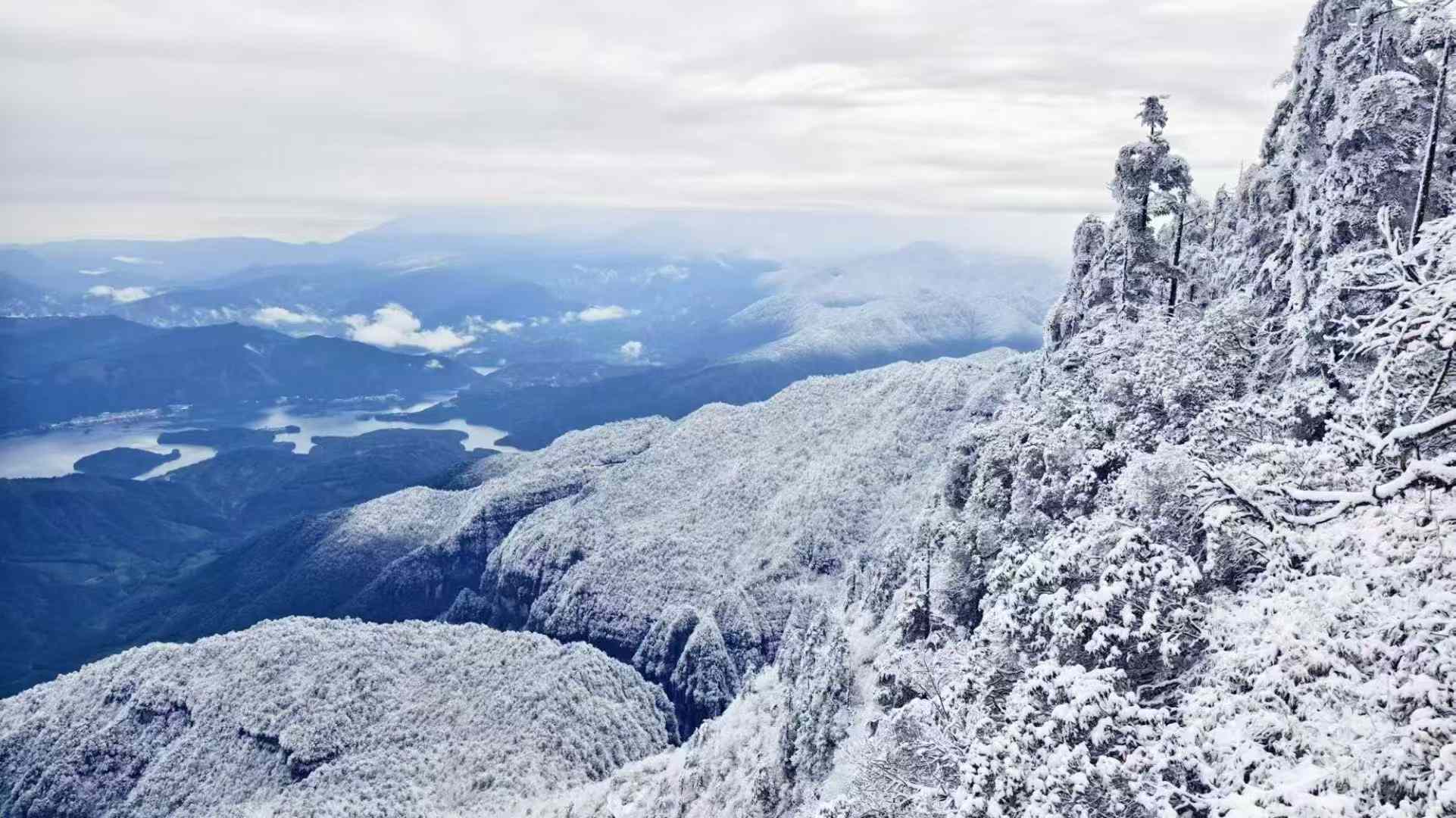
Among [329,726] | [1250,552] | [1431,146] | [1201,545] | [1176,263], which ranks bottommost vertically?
[329,726]

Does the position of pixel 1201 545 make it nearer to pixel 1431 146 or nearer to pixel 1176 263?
pixel 1431 146

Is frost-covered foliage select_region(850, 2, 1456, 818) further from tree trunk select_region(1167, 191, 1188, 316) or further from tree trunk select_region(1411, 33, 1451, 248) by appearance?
tree trunk select_region(1167, 191, 1188, 316)

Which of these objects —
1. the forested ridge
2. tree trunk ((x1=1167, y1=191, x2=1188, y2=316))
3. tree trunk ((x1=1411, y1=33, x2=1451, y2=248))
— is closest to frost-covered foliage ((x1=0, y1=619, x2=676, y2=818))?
the forested ridge

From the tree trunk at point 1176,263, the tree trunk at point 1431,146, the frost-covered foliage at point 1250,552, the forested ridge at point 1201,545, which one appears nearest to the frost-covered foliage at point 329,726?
the forested ridge at point 1201,545

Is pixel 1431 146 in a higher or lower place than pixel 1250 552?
higher

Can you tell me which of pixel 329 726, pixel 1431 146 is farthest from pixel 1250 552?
pixel 329 726

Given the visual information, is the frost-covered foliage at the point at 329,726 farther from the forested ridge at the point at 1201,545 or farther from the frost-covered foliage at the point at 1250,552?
the frost-covered foliage at the point at 1250,552

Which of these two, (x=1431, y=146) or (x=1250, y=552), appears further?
(x=1431, y=146)

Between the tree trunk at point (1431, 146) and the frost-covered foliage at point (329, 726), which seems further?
the frost-covered foliage at point (329, 726)

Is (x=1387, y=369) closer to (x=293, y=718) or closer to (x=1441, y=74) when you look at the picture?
(x=1441, y=74)
